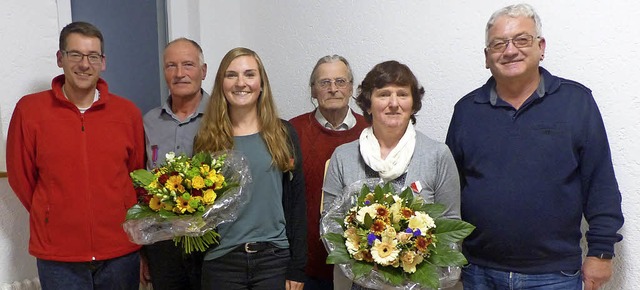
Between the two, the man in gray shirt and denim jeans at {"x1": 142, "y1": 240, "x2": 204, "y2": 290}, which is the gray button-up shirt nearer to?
the man in gray shirt

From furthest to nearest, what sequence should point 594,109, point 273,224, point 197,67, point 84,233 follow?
point 197,67
point 84,233
point 273,224
point 594,109

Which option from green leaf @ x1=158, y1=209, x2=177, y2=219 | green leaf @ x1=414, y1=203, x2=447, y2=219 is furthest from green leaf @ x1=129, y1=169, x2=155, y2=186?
green leaf @ x1=414, y1=203, x2=447, y2=219

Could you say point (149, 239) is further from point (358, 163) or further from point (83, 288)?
point (358, 163)

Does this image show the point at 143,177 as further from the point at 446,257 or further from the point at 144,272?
the point at 446,257

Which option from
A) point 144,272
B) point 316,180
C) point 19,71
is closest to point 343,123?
point 316,180

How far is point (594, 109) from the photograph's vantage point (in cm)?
174

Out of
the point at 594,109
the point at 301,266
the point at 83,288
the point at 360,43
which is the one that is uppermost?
the point at 360,43

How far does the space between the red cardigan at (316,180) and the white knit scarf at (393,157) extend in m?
0.50

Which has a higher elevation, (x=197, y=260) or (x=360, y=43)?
(x=360, y=43)

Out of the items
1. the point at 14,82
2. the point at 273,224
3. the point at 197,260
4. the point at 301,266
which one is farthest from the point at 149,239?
the point at 14,82

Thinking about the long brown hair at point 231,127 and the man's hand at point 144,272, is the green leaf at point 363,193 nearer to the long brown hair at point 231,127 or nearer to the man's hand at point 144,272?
the long brown hair at point 231,127

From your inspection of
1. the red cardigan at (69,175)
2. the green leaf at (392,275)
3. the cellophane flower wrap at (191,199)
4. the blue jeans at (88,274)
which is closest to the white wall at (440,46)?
the green leaf at (392,275)

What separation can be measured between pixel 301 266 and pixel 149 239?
0.58 m

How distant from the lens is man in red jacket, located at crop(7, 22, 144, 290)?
81.1 inches
